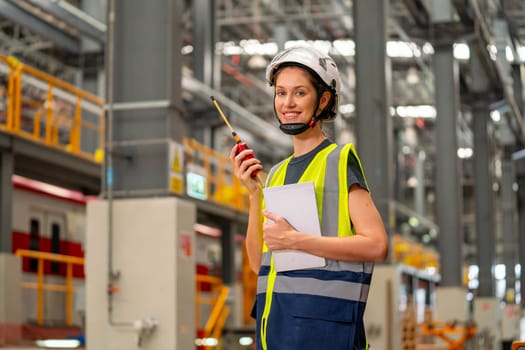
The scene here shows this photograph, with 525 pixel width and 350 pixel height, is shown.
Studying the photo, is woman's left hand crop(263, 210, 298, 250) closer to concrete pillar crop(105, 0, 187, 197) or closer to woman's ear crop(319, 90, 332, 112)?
woman's ear crop(319, 90, 332, 112)

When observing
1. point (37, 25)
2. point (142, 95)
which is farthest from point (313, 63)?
point (37, 25)

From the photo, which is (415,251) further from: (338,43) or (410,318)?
(410,318)

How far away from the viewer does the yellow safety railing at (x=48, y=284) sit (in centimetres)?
1488

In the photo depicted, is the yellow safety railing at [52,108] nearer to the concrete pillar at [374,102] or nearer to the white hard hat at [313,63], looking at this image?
the concrete pillar at [374,102]

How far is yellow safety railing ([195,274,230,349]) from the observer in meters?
20.8

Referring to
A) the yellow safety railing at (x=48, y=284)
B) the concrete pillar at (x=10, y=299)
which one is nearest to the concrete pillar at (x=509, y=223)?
the yellow safety railing at (x=48, y=284)

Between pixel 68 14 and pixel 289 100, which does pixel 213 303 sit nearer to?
pixel 68 14

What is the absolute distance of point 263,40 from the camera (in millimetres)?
31781

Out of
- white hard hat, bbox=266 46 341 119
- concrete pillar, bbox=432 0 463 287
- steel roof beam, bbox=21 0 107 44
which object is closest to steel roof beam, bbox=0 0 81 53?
steel roof beam, bbox=21 0 107 44

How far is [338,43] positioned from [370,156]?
61.1ft

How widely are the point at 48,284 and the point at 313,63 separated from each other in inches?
540

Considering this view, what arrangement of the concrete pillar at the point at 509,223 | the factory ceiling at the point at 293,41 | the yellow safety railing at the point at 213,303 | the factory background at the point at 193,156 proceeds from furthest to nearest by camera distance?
the concrete pillar at the point at 509,223
the factory ceiling at the point at 293,41
the yellow safety railing at the point at 213,303
the factory background at the point at 193,156

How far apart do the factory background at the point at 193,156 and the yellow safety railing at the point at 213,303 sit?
2.8 inches

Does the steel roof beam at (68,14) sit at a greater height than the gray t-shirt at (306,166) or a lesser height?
greater
